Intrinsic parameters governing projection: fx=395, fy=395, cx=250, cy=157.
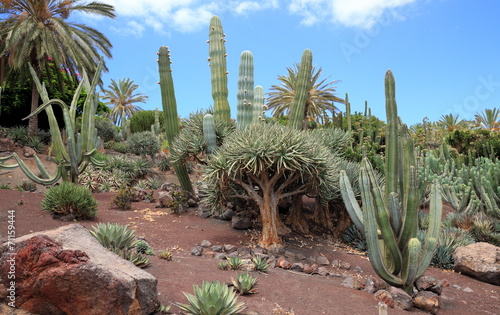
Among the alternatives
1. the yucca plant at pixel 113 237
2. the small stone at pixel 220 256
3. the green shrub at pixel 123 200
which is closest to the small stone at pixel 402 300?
the small stone at pixel 220 256

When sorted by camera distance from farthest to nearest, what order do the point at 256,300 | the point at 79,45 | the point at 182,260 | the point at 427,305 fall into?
the point at 79,45 → the point at 182,260 → the point at 427,305 → the point at 256,300

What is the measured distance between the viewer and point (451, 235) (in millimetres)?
9688

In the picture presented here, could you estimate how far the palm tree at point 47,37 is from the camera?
18656 millimetres

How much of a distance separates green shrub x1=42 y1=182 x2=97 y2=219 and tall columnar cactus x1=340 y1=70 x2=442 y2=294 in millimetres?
5968

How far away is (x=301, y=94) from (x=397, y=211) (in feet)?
20.5

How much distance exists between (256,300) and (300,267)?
2.31m

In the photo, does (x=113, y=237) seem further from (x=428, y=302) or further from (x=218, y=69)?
(x=218, y=69)

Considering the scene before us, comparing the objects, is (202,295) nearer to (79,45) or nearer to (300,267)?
(300,267)

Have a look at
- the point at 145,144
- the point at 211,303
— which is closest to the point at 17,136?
the point at 145,144

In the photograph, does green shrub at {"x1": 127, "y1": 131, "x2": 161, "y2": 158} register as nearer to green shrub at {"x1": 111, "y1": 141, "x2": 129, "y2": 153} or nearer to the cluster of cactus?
green shrub at {"x1": 111, "y1": 141, "x2": 129, "y2": 153}

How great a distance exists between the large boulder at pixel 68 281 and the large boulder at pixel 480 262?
Answer: 271 inches

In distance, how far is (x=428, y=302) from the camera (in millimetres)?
5629

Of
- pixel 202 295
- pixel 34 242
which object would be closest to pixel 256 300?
pixel 202 295

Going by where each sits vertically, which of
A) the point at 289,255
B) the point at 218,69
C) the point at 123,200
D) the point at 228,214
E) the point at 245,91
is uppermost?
the point at 218,69
